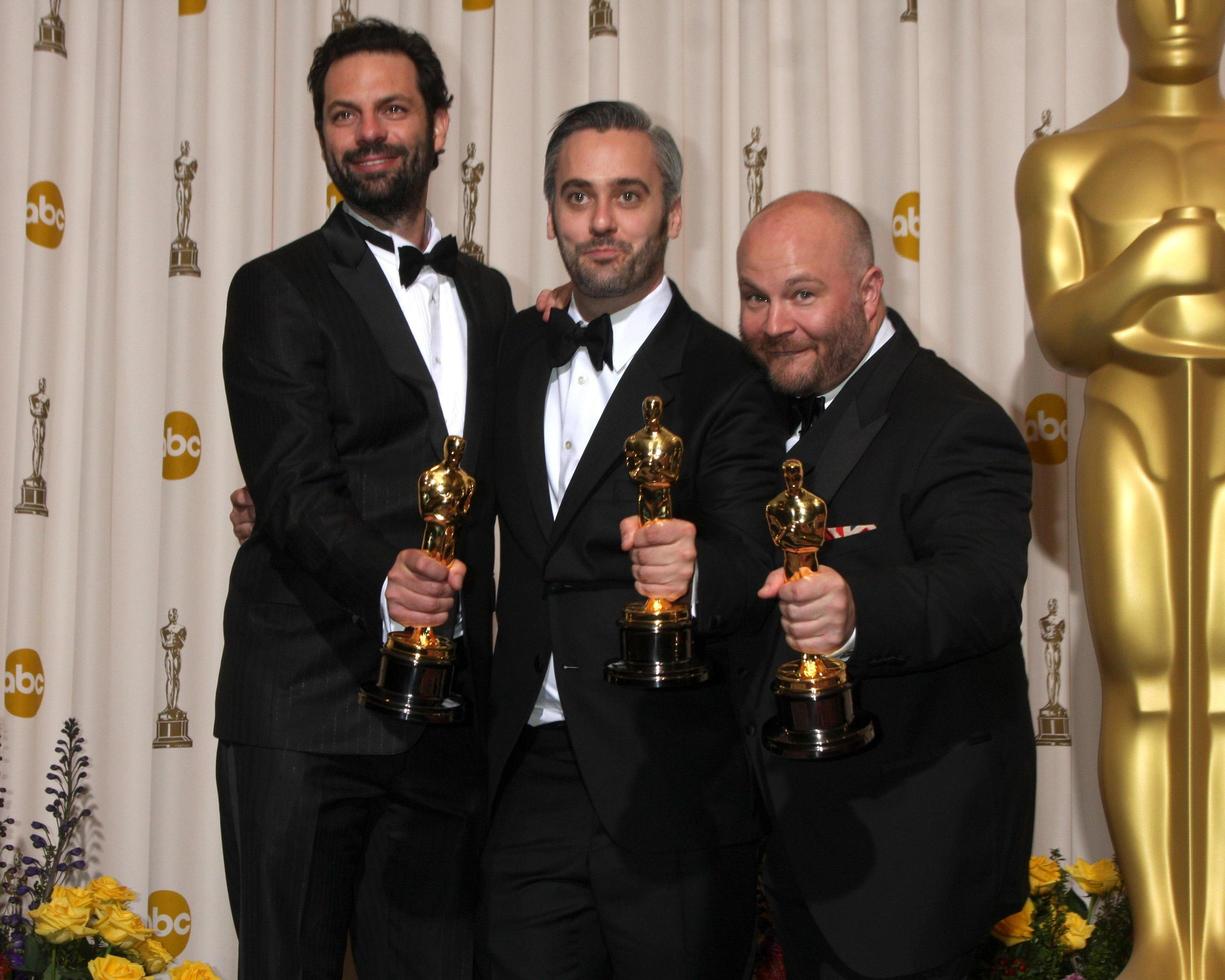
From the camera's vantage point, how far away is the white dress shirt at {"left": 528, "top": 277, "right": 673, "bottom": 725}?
8.23 ft

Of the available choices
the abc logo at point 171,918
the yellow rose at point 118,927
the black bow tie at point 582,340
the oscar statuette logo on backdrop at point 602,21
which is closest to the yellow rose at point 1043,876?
the black bow tie at point 582,340

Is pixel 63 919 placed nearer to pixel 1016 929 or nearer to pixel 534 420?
pixel 534 420

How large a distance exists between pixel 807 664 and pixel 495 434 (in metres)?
0.84

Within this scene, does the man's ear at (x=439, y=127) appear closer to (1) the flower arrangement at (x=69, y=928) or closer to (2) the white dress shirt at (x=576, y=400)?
(2) the white dress shirt at (x=576, y=400)

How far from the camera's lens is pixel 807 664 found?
202 centimetres

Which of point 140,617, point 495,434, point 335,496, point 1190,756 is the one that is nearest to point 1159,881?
point 1190,756

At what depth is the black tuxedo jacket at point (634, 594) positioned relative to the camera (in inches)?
94.8

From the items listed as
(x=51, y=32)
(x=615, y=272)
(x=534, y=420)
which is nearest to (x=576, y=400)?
(x=534, y=420)

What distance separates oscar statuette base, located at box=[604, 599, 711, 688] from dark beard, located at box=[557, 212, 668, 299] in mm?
668

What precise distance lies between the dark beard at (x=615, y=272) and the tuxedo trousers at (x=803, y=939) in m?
0.95

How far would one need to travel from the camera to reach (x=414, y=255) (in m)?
2.65

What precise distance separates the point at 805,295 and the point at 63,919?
2.06 m

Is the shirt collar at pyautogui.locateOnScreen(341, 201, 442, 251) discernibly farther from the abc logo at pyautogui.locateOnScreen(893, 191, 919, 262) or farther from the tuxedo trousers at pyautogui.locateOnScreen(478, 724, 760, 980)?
the abc logo at pyautogui.locateOnScreen(893, 191, 919, 262)

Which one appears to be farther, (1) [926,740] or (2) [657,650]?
(1) [926,740]
